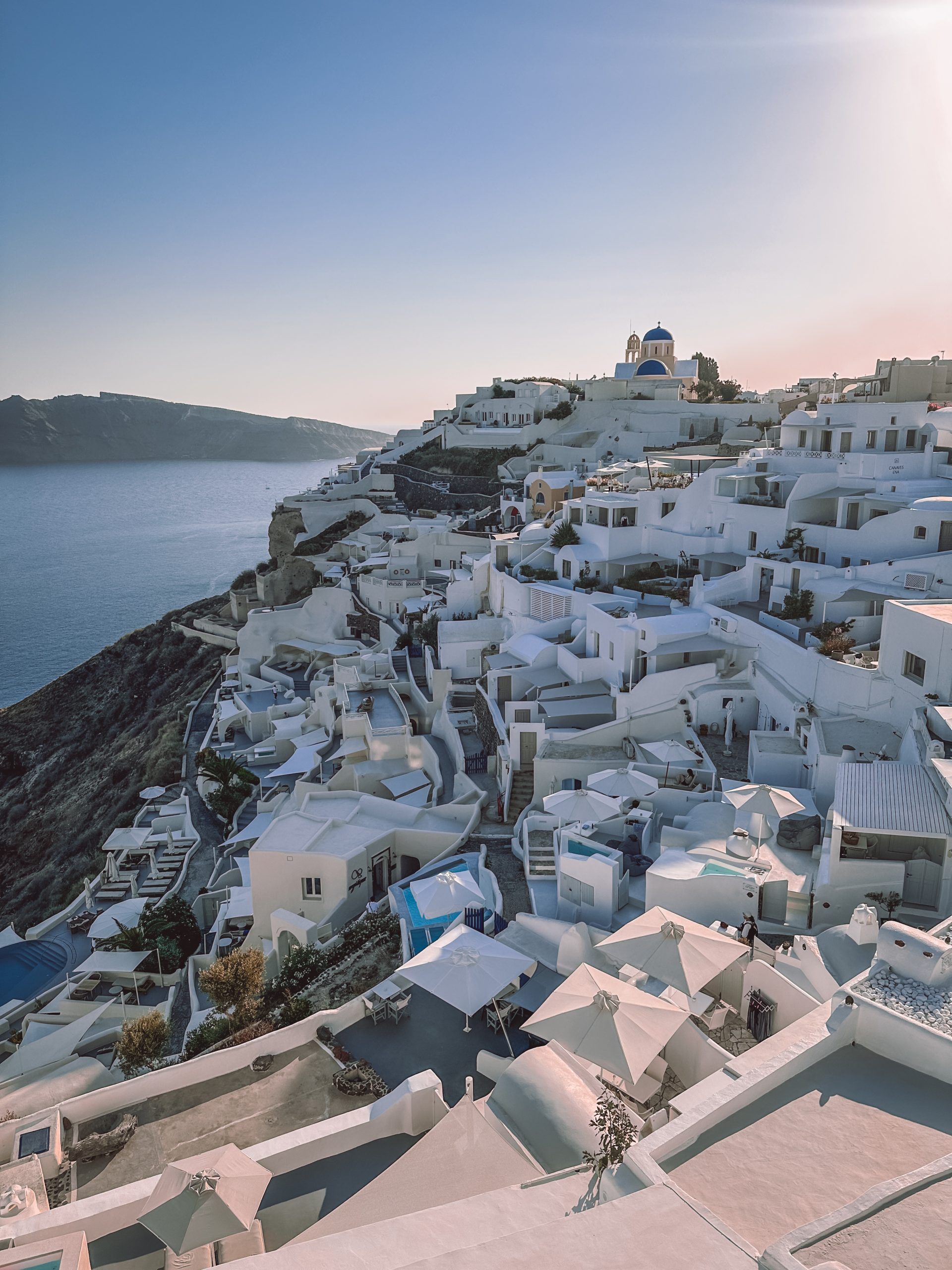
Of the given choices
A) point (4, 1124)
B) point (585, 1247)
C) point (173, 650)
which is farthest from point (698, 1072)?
point (173, 650)

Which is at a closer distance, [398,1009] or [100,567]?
[398,1009]

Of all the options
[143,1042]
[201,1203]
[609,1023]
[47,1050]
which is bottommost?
[47,1050]

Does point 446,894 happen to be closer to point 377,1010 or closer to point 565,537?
point 377,1010

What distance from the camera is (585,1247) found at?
466 centimetres

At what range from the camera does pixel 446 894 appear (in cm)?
1441

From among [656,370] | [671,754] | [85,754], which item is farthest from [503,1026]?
[656,370]

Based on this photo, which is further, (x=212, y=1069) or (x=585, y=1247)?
(x=212, y=1069)

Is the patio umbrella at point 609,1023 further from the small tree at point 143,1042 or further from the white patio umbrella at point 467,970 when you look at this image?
the small tree at point 143,1042

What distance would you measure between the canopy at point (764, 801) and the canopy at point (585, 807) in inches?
88.9

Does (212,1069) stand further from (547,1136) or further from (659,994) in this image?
(659,994)

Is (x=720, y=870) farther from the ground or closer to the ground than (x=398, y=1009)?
farther from the ground

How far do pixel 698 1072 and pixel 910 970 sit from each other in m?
3.57

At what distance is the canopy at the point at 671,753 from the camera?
716 inches

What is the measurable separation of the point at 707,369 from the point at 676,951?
60.5 metres
